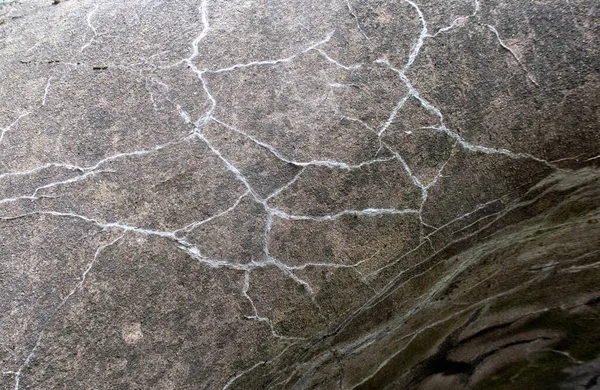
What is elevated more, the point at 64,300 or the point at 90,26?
the point at 90,26

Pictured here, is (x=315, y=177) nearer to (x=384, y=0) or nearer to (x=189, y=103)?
(x=189, y=103)

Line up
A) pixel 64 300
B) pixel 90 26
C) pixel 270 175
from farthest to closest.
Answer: pixel 90 26 < pixel 270 175 < pixel 64 300

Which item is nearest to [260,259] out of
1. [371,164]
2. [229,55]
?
[371,164]

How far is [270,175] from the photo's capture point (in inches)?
58.1

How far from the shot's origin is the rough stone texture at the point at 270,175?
4.32ft

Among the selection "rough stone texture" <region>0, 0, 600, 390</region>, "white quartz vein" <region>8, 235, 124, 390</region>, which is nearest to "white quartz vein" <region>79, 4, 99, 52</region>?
"rough stone texture" <region>0, 0, 600, 390</region>

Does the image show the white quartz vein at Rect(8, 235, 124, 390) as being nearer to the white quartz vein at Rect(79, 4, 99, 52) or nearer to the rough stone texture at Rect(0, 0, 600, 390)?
the rough stone texture at Rect(0, 0, 600, 390)

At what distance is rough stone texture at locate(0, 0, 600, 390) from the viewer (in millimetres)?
1315

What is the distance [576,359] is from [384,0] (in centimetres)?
165

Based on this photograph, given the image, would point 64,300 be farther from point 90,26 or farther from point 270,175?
point 90,26

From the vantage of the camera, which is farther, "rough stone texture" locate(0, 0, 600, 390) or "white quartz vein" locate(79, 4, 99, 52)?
"white quartz vein" locate(79, 4, 99, 52)

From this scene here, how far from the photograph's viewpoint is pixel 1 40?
5.65 feet

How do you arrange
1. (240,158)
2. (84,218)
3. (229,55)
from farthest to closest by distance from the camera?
1. (229,55)
2. (240,158)
3. (84,218)

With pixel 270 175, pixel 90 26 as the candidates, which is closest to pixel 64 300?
pixel 270 175
